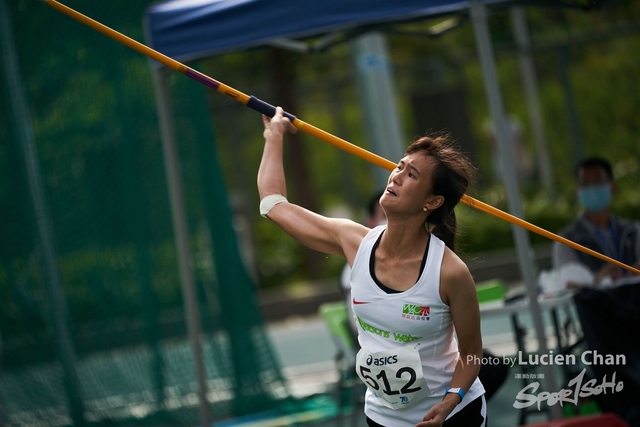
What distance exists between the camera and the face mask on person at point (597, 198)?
536 centimetres

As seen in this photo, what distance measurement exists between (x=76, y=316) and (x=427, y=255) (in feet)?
14.7

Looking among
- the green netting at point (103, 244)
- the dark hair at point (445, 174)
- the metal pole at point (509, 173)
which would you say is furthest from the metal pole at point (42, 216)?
the dark hair at point (445, 174)

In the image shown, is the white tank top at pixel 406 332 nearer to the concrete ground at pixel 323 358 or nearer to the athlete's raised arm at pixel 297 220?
the athlete's raised arm at pixel 297 220

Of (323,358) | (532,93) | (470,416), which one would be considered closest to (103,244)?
(323,358)

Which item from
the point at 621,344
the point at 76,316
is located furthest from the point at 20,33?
the point at 621,344

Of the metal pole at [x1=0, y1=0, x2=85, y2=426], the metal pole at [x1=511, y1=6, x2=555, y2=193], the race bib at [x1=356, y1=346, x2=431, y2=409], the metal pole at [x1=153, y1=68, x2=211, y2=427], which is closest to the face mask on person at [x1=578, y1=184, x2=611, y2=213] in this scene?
the metal pole at [x1=153, y1=68, x2=211, y2=427]

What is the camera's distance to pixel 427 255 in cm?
294

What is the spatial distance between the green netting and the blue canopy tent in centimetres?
169

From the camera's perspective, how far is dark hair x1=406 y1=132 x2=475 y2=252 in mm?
2992

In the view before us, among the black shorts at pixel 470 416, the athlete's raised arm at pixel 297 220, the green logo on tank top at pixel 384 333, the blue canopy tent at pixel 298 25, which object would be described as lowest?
the black shorts at pixel 470 416

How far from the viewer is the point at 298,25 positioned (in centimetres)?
463

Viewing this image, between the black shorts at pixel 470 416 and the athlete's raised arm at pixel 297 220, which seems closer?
the black shorts at pixel 470 416

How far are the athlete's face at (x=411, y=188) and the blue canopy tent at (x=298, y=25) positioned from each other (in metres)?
1.60

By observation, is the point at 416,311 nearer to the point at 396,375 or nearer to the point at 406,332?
the point at 406,332
